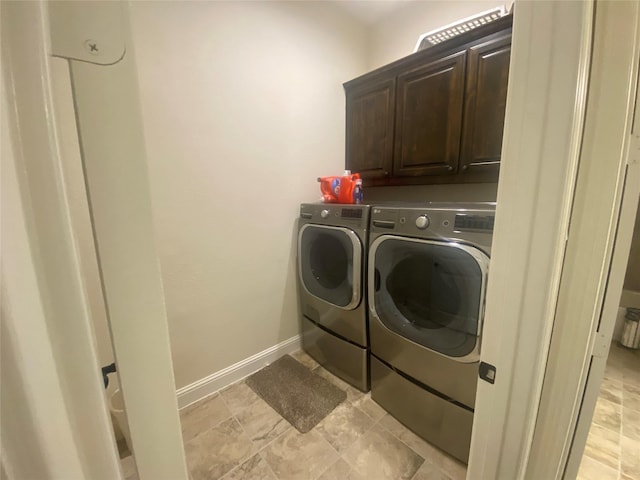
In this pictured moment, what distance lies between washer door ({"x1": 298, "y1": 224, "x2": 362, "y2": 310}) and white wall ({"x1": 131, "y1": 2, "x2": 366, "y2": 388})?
0.15m

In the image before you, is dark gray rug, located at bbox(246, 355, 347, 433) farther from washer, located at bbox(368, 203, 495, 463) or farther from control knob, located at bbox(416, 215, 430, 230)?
control knob, located at bbox(416, 215, 430, 230)

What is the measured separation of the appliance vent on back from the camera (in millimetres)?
1344

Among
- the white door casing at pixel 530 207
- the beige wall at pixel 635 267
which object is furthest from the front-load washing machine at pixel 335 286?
the beige wall at pixel 635 267

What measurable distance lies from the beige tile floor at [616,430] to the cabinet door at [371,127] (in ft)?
5.81

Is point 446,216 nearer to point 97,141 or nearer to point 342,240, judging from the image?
point 342,240

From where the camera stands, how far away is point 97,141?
9.7 inches

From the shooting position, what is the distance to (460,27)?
4.83ft

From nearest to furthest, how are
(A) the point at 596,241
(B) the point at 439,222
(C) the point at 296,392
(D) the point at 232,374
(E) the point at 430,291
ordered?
(A) the point at 596,241
(B) the point at 439,222
(E) the point at 430,291
(C) the point at 296,392
(D) the point at 232,374

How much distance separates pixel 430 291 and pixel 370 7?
79.9 inches

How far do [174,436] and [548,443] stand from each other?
0.82 metres

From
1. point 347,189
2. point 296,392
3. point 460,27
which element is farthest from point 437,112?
point 296,392

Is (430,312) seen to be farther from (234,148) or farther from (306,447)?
(234,148)

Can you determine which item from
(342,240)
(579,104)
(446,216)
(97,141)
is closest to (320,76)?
(342,240)

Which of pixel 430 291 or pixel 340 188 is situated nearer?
pixel 430 291
